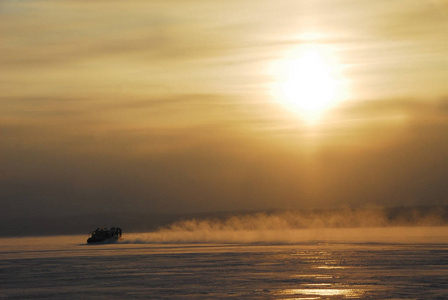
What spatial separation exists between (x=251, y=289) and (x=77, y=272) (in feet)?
67.9

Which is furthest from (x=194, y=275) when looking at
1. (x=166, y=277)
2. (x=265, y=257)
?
(x=265, y=257)

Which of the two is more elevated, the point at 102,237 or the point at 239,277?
the point at 102,237

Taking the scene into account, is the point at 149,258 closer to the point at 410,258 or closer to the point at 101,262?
the point at 101,262

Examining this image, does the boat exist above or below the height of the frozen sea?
above

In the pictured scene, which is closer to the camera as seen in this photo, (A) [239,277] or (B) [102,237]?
(A) [239,277]

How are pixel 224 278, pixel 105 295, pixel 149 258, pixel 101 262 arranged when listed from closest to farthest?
pixel 105 295, pixel 224 278, pixel 101 262, pixel 149 258

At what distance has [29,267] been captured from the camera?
66312 mm

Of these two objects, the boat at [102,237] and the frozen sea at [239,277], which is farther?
the boat at [102,237]

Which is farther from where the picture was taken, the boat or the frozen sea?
the boat

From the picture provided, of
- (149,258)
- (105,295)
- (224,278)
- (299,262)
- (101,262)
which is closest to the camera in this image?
(105,295)

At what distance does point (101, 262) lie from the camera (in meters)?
70.8

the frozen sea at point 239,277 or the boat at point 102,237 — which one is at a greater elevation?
the boat at point 102,237

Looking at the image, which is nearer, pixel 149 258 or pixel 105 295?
pixel 105 295

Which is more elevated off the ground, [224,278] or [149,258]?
[149,258]
